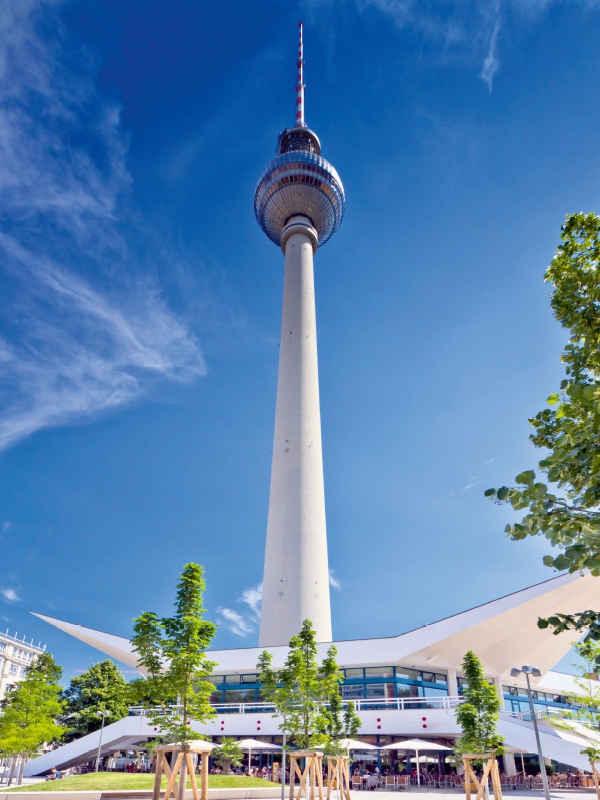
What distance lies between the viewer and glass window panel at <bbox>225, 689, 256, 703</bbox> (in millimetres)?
41219

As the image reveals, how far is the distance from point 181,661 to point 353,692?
24294mm

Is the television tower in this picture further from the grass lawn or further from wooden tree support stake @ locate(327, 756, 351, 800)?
wooden tree support stake @ locate(327, 756, 351, 800)

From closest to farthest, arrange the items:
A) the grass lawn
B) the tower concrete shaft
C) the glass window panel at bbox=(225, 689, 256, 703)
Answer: the grass lawn → the glass window panel at bbox=(225, 689, 256, 703) → the tower concrete shaft

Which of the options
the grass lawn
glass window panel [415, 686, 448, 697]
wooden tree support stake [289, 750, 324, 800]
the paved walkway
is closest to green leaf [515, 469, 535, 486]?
wooden tree support stake [289, 750, 324, 800]

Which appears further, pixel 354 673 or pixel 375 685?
pixel 354 673

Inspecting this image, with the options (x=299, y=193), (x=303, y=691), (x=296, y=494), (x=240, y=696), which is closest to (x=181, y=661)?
(x=303, y=691)

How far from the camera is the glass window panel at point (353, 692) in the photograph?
38.0 metres

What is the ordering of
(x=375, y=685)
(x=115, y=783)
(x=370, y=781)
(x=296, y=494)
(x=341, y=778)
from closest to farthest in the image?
(x=341, y=778) < (x=115, y=783) < (x=370, y=781) < (x=375, y=685) < (x=296, y=494)

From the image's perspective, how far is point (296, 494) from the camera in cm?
4684

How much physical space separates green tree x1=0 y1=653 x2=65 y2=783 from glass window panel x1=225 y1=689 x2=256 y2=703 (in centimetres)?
1175

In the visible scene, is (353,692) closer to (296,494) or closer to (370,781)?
(370,781)

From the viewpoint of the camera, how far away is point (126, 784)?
26344 mm

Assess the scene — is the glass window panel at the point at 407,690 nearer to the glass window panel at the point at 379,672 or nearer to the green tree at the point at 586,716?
the glass window panel at the point at 379,672

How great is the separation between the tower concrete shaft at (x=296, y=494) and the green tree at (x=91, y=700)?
58.8ft
